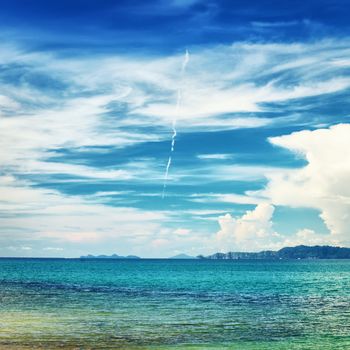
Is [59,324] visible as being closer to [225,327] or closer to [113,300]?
[225,327]

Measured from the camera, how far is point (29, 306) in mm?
55531

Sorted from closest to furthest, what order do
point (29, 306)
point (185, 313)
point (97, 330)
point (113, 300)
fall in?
point (97, 330), point (185, 313), point (29, 306), point (113, 300)

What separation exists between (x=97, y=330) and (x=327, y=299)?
125ft

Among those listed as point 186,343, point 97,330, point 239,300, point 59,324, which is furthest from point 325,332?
point 239,300

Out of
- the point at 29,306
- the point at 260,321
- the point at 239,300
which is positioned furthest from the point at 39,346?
the point at 239,300

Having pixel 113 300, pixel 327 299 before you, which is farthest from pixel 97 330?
pixel 327 299

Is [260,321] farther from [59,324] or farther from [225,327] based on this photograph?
[59,324]

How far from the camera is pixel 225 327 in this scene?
1636 inches

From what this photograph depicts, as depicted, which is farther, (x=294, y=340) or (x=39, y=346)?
(x=294, y=340)

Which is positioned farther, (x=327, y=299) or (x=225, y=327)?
(x=327, y=299)

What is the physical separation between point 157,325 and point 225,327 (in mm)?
5208

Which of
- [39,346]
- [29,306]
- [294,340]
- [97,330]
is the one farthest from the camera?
[29,306]

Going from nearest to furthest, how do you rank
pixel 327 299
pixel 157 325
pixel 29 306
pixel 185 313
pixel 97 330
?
pixel 97 330, pixel 157 325, pixel 185 313, pixel 29 306, pixel 327 299

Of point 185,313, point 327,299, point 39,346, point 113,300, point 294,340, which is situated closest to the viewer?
point 39,346
